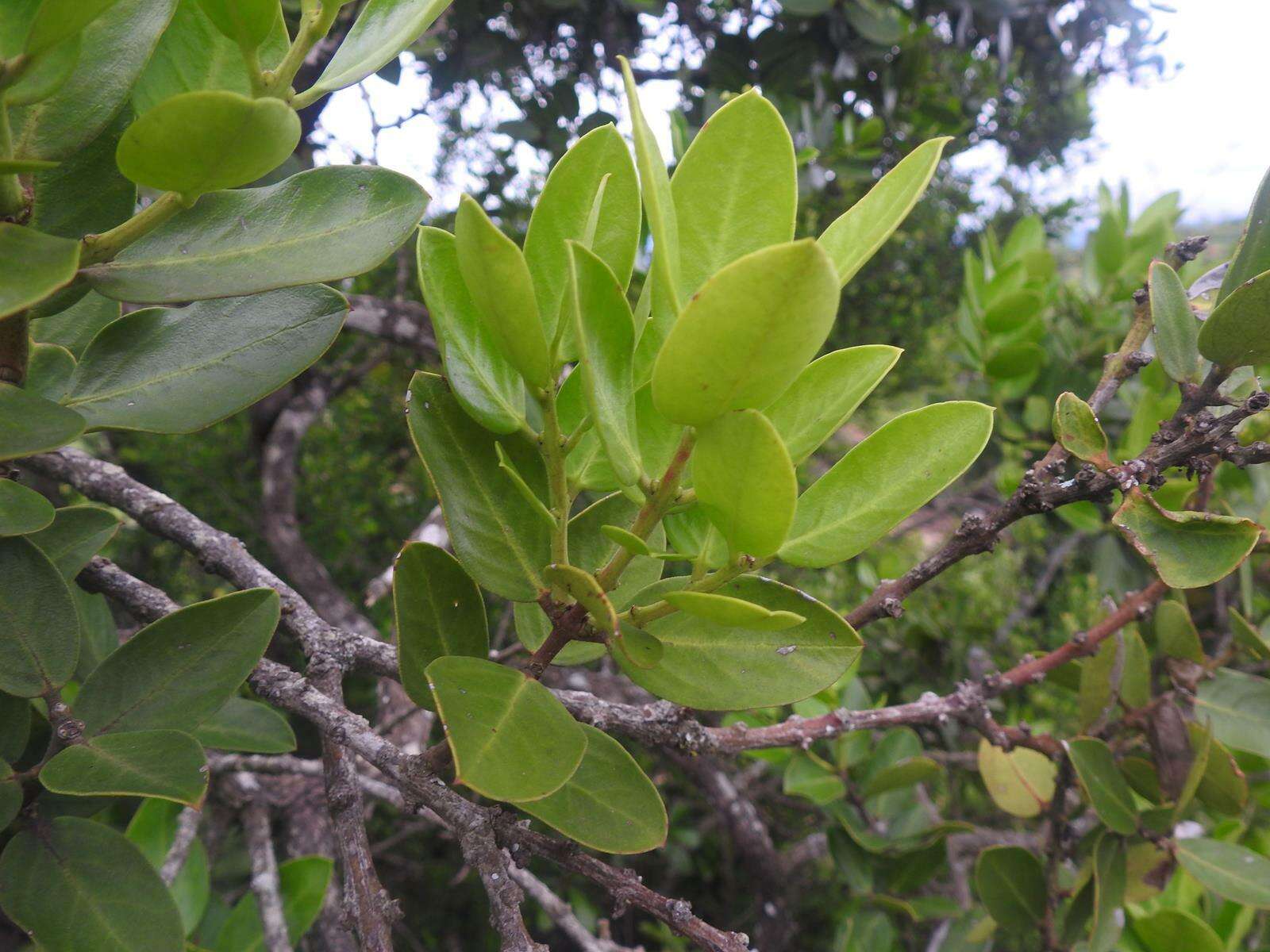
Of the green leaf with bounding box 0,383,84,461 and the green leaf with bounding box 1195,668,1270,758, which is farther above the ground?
the green leaf with bounding box 0,383,84,461

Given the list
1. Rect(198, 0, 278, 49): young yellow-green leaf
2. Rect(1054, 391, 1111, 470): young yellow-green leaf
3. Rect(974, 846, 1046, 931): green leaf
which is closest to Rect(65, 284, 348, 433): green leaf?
Rect(198, 0, 278, 49): young yellow-green leaf

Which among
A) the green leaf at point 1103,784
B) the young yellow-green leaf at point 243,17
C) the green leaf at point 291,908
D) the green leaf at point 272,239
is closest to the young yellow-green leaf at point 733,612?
the green leaf at point 272,239

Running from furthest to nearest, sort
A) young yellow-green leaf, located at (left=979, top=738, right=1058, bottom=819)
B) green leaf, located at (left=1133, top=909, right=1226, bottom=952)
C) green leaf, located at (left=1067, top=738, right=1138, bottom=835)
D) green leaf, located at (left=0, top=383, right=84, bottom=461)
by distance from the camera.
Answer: young yellow-green leaf, located at (left=979, top=738, right=1058, bottom=819), green leaf, located at (left=1133, top=909, right=1226, bottom=952), green leaf, located at (left=1067, top=738, right=1138, bottom=835), green leaf, located at (left=0, top=383, right=84, bottom=461)

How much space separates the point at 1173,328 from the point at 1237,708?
0.64 metres

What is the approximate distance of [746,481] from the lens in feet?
1.36

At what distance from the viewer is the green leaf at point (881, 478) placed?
50cm

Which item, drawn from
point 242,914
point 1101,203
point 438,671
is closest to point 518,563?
point 438,671

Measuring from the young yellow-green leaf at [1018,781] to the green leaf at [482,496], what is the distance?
928 millimetres

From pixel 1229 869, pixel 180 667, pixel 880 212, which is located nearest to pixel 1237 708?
pixel 1229 869

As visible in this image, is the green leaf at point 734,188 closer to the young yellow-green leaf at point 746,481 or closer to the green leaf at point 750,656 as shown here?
the young yellow-green leaf at point 746,481

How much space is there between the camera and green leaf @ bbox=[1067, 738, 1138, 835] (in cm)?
93

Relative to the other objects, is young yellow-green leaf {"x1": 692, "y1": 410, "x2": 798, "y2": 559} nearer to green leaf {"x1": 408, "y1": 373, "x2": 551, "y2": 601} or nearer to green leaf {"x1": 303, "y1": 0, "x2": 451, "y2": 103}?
green leaf {"x1": 408, "y1": 373, "x2": 551, "y2": 601}

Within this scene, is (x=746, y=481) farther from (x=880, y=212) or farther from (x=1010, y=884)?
(x=1010, y=884)

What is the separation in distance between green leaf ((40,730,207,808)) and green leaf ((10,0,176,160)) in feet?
1.21
